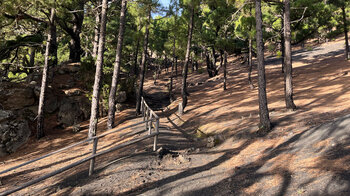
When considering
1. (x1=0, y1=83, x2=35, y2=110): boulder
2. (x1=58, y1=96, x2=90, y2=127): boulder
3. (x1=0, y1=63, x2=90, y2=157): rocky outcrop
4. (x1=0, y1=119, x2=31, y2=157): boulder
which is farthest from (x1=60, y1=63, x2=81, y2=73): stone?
(x1=0, y1=119, x2=31, y2=157): boulder

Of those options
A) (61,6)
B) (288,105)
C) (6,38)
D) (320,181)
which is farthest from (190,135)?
(6,38)

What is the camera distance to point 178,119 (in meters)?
15.3

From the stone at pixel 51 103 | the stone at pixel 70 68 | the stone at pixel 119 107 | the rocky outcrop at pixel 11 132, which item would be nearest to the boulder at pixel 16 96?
the rocky outcrop at pixel 11 132

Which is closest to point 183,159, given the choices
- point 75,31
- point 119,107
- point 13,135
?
point 13,135

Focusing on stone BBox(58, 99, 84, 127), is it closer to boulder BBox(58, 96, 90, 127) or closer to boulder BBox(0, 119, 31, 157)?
boulder BBox(58, 96, 90, 127)

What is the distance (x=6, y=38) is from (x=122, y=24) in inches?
338

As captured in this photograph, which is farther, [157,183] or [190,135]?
[190,135]

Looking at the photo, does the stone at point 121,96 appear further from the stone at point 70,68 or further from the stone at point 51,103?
the stone at point 70,68

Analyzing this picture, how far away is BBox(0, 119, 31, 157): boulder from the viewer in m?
12.1

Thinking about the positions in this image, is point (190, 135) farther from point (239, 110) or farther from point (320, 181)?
point (320, 181)

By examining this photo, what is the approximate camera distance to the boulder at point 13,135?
12.1 m

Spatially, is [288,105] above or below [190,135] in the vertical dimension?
above

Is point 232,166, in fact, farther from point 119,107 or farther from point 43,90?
point 119,107

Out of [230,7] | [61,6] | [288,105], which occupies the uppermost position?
[230,7]
